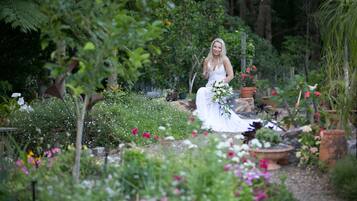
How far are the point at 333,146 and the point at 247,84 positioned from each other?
22.6ft

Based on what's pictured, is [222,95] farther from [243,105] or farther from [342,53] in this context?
[342,53]

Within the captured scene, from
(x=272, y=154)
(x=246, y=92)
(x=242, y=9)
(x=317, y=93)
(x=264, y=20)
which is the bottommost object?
(x=272, y=154)

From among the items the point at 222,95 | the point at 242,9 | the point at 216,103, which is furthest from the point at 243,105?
the point at 242,9

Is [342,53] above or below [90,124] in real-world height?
above

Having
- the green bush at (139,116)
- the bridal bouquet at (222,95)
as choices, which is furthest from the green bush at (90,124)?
the bridal bouquet at (222,95)

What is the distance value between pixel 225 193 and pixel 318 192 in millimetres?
2018

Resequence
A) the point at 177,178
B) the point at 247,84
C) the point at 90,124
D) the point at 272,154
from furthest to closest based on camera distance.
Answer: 1. the point at 247,84
2. the point at 90,124
3. the point at 272,154
4. the point at 177,178

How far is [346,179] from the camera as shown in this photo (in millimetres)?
4773

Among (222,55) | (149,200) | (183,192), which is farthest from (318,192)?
(222,55)

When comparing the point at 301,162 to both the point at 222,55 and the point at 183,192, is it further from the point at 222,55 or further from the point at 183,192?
the point at 222,55

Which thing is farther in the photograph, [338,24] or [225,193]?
[338,24]

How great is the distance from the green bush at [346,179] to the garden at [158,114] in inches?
0.5

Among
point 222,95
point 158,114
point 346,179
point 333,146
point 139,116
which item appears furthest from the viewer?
point 222,95

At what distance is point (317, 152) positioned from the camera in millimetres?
6055
